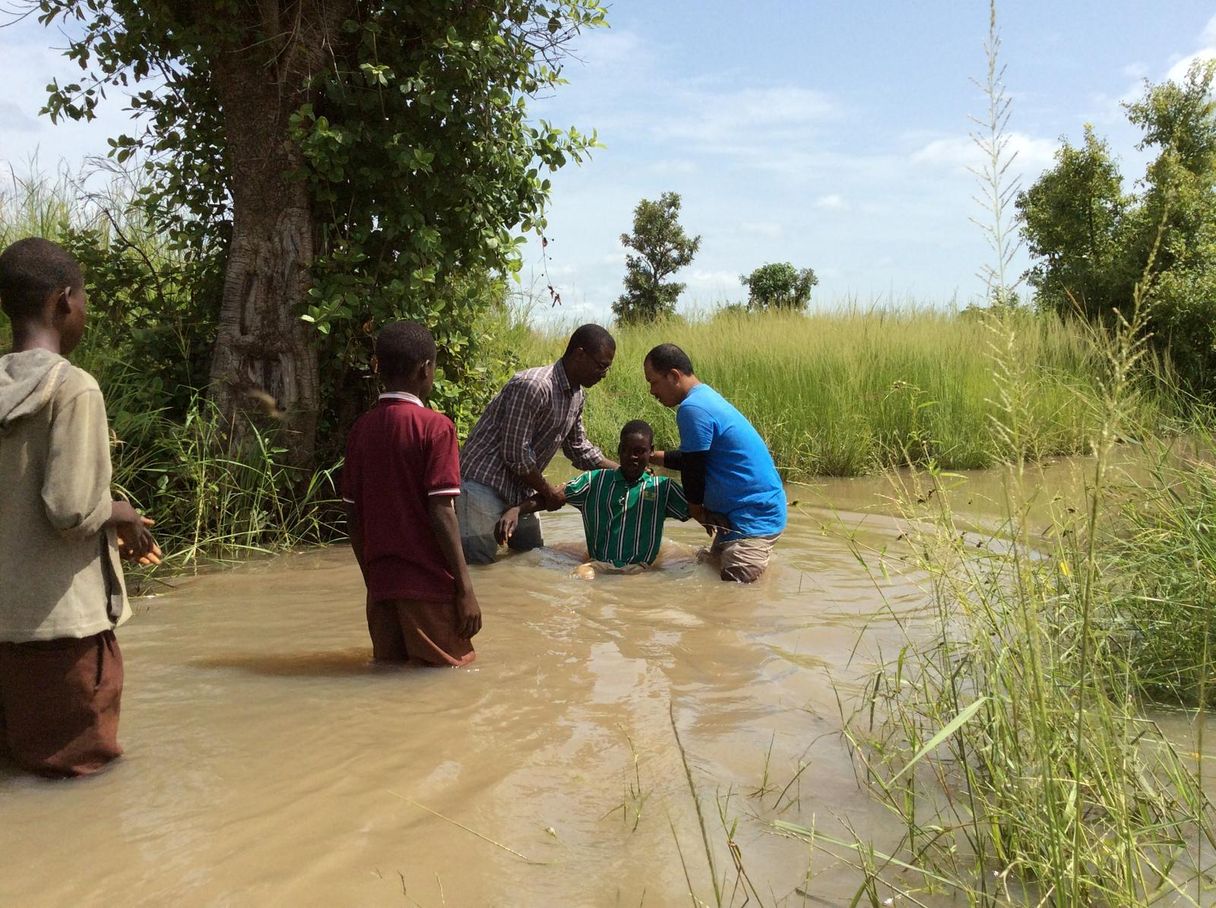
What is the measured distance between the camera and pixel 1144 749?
120 inches

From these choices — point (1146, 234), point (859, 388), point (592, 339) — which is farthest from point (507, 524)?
point (1146, 234)

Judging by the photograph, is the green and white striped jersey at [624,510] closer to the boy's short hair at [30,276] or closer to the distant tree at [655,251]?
the boy's short hair at [30,276]

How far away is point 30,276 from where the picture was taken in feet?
9.46

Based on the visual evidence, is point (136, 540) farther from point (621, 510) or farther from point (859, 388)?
point (859, 388)

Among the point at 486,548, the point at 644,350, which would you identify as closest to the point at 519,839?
the point at 486,548

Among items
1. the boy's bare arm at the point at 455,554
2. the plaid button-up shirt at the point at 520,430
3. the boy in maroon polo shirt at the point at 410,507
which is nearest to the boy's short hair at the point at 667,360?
the plaid button-up shirt at the point at 520,430

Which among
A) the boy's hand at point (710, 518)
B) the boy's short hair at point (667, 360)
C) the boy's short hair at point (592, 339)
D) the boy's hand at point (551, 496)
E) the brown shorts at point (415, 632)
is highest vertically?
the boy's short hair at point (592, 339)

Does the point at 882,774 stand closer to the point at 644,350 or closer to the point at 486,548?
the point at 486,548

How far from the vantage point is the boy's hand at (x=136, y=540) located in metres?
2.99

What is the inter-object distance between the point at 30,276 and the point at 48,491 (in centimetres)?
66

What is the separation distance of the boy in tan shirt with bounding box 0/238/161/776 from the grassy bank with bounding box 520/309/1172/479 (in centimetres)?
729

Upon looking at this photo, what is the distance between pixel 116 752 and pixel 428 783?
1.03m

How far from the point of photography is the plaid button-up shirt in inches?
244

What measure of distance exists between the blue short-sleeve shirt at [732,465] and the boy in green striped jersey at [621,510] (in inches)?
11.0
